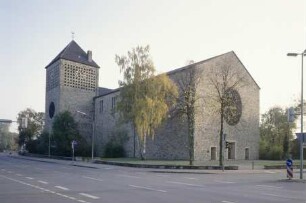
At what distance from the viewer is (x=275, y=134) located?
75.8 metres

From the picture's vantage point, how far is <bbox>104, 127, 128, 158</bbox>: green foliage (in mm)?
66206

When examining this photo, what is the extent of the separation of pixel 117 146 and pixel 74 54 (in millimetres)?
23302

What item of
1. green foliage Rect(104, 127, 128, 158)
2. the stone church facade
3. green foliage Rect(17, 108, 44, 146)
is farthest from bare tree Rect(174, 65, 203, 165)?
green foliage Rect(17, 108, 44, 146)

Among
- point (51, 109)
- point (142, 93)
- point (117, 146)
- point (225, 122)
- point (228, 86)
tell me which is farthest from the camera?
point (51, 109)

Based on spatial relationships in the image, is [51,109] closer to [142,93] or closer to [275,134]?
[142,93]

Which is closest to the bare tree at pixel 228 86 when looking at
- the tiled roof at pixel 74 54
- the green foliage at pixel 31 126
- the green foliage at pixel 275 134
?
the green foliage at pixel 275 134

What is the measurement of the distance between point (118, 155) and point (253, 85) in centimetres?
Answer: 2248

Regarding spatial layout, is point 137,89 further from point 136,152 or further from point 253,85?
point 253,85

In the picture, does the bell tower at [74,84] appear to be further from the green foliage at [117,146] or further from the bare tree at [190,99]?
the bare tree at [190,99]

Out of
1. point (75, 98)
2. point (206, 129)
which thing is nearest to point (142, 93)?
point (206, 129)

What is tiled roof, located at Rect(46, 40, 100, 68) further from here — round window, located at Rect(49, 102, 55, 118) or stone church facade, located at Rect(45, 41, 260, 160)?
round window, located at Rect(49, 102, 55, 118)

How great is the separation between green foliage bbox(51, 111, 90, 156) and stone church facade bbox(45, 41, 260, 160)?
5.16 meters

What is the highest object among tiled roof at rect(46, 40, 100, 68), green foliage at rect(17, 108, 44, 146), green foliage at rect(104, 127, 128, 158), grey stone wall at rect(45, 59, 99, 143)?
tiled roof at rect(46, 40, 100, 68)

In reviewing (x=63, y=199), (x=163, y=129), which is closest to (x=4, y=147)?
(x=163, y=129)
